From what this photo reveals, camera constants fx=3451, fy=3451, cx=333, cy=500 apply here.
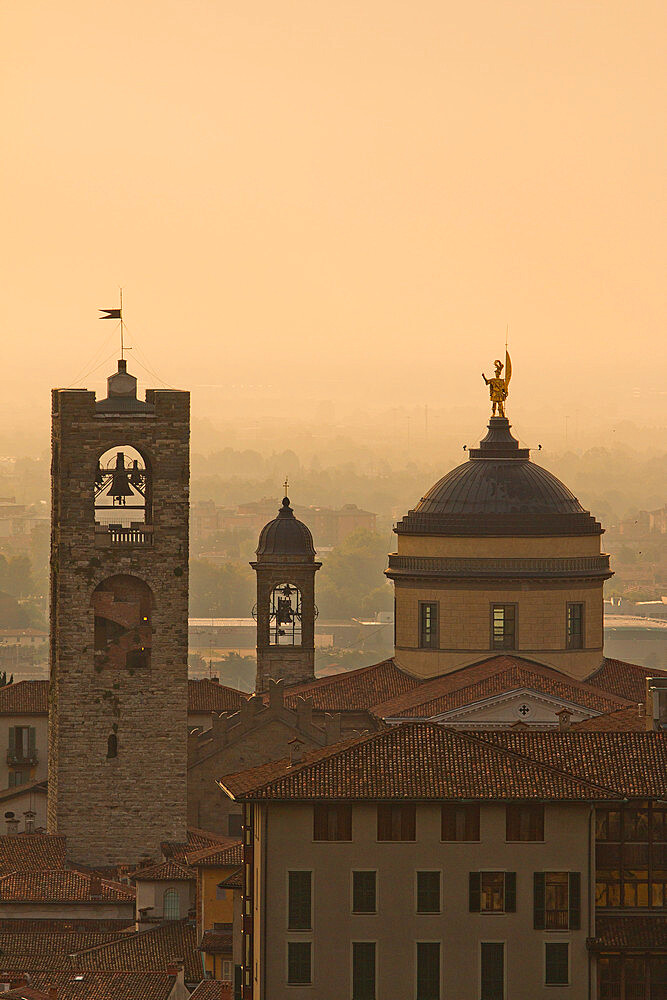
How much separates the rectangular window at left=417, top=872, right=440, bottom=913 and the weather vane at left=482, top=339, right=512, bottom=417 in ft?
141

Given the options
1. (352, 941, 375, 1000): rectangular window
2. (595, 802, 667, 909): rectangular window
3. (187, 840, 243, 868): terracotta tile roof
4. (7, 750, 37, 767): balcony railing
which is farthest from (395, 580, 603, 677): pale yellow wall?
(352, 941, 375, 1000): rectangular window

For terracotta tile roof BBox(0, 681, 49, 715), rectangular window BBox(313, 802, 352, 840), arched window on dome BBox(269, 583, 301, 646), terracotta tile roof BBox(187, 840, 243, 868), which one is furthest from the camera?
terracotta tile roof BBox(0, 681, 49, 715)

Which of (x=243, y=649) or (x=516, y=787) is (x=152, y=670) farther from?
(x=243, y=649)

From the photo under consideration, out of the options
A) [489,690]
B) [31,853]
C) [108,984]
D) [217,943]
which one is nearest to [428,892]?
[108,984]

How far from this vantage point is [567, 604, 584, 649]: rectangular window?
325 feet

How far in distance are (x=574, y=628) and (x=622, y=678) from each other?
1.99 metres

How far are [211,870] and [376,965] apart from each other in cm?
1472

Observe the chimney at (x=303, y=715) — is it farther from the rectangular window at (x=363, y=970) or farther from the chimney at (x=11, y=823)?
the rectangular window at (x=363, y=970)

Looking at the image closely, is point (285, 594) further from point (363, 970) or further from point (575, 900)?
point (363, 970)

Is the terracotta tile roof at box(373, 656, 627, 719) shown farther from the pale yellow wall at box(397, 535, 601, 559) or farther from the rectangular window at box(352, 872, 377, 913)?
the rectangular window at box(352, 872, 377, 913)

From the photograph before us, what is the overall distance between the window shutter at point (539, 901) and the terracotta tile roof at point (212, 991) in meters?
7.63

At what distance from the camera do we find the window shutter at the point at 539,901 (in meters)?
64.1

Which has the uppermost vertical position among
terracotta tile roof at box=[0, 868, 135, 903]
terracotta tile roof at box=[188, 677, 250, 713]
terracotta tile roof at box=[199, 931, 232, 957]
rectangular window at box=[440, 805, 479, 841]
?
terracotta tile roof at box=[188, 677, 250, 713]

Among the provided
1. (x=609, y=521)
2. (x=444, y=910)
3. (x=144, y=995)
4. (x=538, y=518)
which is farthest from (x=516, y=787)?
(x=609, y=521)
